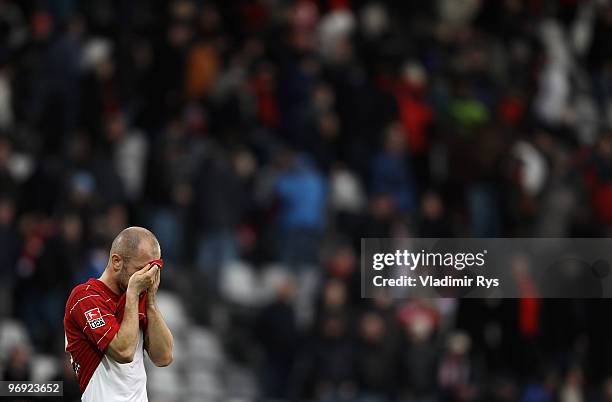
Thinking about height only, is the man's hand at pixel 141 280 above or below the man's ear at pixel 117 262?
below

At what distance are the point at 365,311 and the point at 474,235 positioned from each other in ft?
7.17

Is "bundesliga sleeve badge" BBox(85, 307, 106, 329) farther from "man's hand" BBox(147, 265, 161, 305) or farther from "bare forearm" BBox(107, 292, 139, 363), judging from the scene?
"man's hand" BBox(147, 265, 161, 305)

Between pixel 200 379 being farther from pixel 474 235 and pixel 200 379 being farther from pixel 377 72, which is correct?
pixel 377 72

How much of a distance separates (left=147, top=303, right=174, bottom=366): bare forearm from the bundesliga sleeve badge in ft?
0.75

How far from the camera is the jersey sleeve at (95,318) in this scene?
262 inches

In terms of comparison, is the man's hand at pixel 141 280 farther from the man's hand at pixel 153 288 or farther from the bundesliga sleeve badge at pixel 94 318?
the bundesliga sleeve badge at pixel 94 318

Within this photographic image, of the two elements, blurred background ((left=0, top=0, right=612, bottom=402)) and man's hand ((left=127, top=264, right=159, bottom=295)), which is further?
blurred background ((left=0, top=0, right=612, bottom=402))

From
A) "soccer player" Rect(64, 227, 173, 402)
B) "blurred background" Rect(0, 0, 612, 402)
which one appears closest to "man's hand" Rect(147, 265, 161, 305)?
"soccer player" Rect(64, 227, 173, 402)

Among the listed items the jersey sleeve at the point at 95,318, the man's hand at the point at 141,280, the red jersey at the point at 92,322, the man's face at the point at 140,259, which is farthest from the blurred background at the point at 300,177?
the man's hand at the point at 141,280

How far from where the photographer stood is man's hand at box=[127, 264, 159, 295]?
6527mm

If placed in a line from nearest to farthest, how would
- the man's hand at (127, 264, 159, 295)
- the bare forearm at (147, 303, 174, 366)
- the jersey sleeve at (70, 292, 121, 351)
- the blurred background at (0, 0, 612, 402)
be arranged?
the man's hand at (127, 264, 159, 295)
the jersey sleeve at (70, 292, 121, 351)
the bare forearm at (147, 303, 174, 366)
the blurred background at (0, 0, 612, 402)

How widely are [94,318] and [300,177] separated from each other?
34.6 ft

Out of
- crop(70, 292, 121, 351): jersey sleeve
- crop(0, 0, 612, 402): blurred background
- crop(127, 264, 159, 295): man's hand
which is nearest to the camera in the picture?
crop(127, 264, 159, 295): man's hand

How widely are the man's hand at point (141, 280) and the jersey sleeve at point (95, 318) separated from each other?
0.78 ft
